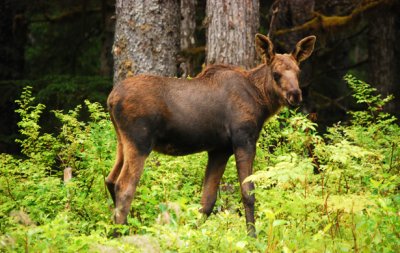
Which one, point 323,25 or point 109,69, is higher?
point 323,25

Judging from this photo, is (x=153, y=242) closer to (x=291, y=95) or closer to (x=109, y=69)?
(x=291, y=95)

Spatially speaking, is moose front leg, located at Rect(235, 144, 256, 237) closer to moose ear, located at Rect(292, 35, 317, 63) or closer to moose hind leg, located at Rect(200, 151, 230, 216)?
moose hind leg, located at Rect(200, 151, 230, 216)

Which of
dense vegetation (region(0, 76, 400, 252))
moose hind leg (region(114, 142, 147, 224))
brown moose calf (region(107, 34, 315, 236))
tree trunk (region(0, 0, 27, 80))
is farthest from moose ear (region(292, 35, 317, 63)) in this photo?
tree trunk (region(0, 0, 27, 80))

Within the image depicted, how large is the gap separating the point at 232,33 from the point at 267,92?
225 centimetres

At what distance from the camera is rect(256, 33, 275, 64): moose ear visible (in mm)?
9336

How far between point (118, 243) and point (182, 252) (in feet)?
1.89

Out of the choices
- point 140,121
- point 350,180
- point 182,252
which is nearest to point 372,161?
point 350,180

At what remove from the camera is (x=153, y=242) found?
5973 mm

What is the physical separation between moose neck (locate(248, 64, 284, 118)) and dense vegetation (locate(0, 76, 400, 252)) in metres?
0.35

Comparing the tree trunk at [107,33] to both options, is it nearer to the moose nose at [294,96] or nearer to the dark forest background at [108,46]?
the dark forest background at [108,46]

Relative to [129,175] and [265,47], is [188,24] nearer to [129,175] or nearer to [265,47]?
[265,47]

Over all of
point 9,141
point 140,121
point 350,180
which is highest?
point 140,121

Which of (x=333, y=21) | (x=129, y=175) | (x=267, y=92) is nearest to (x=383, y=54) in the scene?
(x=333, y=21)

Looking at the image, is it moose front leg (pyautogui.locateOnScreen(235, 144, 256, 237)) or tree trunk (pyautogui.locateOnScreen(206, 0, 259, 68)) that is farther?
tree trunk (pyautogui.locateOnScreen(206, 0, 259, 68))
